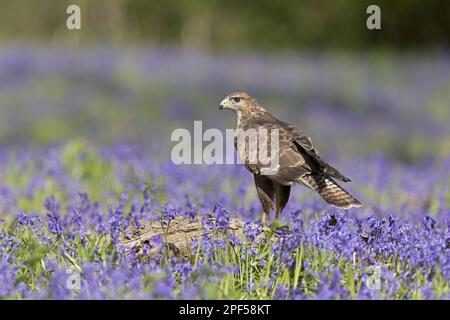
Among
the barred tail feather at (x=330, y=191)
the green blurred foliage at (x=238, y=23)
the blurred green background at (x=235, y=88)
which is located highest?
the green blurred foliage at (x=238, y=23)

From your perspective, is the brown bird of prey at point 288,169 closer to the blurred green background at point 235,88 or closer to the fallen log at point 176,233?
the fallen log at point 176,233

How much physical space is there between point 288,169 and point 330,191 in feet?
0.92

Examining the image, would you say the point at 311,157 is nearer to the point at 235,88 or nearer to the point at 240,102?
the point at 240,102

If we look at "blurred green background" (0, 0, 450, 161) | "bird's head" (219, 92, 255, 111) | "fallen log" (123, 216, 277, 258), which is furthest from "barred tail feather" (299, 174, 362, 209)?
"blurred green background" (0, 0, 450, 161)

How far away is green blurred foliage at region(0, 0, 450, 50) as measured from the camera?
22578 mm

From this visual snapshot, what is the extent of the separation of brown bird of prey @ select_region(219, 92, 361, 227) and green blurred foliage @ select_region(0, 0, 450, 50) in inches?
621

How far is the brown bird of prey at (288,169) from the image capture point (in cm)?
502

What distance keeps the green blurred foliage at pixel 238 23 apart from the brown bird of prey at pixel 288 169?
15.8 metres

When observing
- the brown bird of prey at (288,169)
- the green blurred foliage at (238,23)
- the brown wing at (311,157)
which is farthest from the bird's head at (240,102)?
the green blurred foliage at (238,23)

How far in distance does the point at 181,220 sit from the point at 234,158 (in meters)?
3.43

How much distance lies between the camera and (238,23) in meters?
26.4
